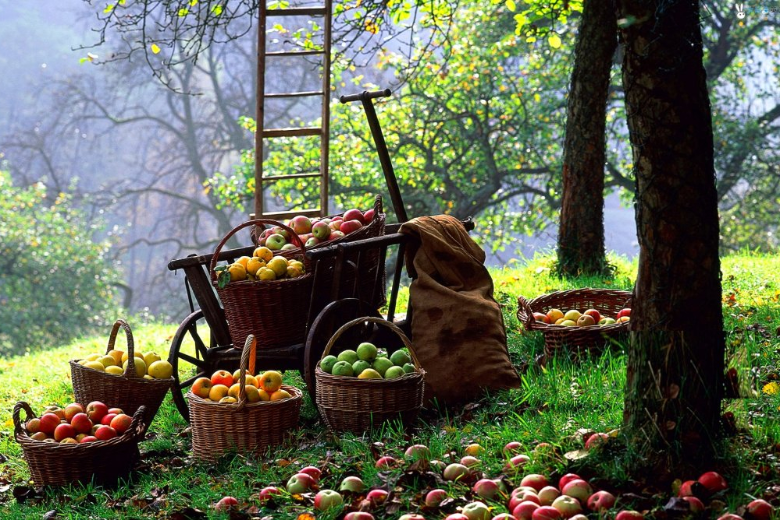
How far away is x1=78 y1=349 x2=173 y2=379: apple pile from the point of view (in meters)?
4.59

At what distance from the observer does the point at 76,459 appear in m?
3.98

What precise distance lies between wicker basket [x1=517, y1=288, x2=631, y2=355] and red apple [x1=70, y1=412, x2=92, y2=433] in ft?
7.60

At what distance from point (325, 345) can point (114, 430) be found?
113 cm

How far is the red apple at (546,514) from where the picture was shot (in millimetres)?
2652

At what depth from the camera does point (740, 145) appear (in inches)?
500

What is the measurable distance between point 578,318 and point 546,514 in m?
2.36

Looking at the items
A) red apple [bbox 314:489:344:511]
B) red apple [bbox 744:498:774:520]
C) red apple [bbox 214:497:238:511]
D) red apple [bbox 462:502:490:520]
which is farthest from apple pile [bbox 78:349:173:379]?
red apple [bbox 744:498:774:520]

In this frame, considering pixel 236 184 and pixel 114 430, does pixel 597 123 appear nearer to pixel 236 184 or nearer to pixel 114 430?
pixel 114 430

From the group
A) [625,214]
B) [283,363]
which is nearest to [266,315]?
[283,363]

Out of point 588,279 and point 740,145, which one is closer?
point 588,279

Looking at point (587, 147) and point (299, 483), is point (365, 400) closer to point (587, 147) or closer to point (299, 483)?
point (299, 483)

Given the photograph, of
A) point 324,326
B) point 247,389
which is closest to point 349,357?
point 324,326

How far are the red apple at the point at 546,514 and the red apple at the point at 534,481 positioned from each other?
254 millimetres

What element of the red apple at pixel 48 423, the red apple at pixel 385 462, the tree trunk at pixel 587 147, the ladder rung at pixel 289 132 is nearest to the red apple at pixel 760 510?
the red apple at pixel 385 462
